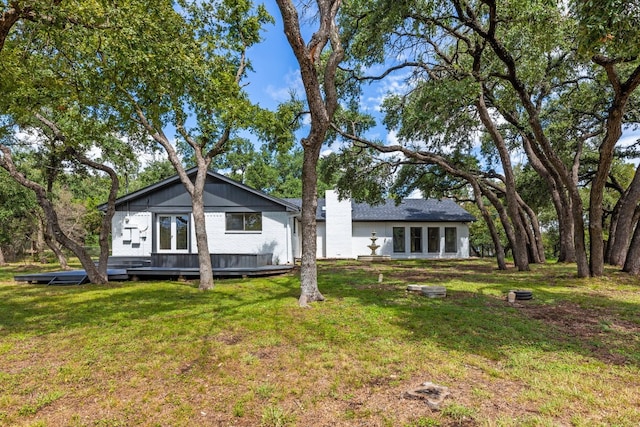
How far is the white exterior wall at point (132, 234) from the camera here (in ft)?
50.4

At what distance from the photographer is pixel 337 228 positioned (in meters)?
21.8

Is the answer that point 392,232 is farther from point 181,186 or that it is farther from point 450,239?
point 181,186

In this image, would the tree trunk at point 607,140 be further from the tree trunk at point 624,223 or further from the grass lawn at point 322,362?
the grass lawn at point 322,362

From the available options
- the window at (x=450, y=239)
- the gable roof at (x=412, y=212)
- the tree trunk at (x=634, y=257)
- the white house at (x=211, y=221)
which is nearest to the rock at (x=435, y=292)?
the tree trunk at (x=634, y=257)

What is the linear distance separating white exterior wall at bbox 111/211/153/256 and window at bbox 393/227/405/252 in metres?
14.5

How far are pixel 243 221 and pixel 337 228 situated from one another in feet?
24.5

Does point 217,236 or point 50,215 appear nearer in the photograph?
point 50,215

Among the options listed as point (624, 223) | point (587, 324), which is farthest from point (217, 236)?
point (624, 223)

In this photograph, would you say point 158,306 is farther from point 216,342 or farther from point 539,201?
point 539,201

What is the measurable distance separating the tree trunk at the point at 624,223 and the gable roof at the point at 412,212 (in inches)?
341

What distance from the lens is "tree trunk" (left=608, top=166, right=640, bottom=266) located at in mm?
11141

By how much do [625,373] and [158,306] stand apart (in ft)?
25.2

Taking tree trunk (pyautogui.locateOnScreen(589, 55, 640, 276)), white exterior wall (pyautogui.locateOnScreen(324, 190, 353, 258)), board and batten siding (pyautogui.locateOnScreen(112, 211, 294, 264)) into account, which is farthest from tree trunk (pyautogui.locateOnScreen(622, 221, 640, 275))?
white exterior wall (pyautogui.locateOnScreen(324, 190, 353, 258))

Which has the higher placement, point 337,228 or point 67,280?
point 337,228
